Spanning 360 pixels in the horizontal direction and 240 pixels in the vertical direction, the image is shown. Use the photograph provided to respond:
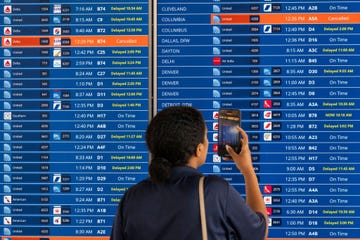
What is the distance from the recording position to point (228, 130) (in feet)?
6.57

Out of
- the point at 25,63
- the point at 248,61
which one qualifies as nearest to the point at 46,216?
the point at 25,63

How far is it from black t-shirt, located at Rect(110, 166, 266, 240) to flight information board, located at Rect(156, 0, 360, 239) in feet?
3.77

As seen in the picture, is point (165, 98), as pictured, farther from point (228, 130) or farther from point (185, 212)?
point (185, 212)

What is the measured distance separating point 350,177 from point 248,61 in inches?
34.0

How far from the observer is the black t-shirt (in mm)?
1496

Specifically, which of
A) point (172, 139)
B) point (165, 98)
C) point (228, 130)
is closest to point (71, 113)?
point (165, 98)

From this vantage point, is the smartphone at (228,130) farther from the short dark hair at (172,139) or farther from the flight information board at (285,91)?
the flight information board at (285,91)

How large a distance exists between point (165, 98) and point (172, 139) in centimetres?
120

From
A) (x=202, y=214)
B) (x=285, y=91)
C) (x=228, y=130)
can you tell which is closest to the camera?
(x=202, y=214)

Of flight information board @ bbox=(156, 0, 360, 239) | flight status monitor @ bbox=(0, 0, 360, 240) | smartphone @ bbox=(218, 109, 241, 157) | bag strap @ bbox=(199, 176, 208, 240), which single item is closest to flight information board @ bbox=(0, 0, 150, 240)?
flight status monitor @ bbox=(0, 0, 360, 240)

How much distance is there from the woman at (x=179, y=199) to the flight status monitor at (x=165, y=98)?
1.12 meters

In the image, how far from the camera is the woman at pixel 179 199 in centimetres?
150

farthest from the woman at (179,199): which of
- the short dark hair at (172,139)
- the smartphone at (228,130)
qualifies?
the smartphone at (228,130)

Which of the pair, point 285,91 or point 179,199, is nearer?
point 179,199
